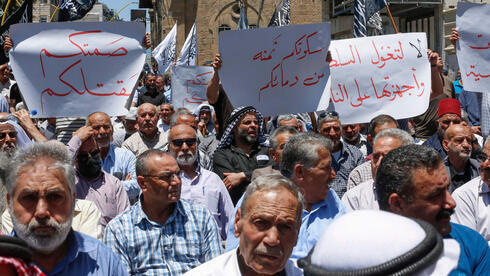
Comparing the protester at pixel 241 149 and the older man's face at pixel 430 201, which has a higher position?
the older man's face at pixel 430 201

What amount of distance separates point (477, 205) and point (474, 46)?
338 centimetres

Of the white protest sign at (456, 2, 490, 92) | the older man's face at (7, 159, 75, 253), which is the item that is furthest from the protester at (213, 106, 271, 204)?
the older man's face at (7, 159, 75, 253)

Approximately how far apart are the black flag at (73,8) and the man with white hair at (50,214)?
6465 millimetres

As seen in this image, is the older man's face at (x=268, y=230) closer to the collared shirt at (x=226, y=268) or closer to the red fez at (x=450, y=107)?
the collared shirt at (x=226, y=268)

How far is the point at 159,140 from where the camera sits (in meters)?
8.62

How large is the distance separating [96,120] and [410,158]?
4607mm

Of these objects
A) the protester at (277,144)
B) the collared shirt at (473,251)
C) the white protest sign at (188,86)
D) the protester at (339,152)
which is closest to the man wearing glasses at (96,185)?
the protester at (277,144)

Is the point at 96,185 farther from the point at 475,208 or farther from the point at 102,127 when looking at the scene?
the point at 475,208

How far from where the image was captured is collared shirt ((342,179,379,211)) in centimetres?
514

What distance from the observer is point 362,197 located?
5.20 metres

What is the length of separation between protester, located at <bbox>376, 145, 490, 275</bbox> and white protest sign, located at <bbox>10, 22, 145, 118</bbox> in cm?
428

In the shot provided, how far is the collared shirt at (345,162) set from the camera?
6805mm

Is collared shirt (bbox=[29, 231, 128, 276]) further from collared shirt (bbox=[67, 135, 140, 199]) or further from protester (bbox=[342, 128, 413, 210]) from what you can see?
collared shirt (bbox=[67, 135, 140, 199])

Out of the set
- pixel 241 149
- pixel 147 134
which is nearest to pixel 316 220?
pixel 241 149
